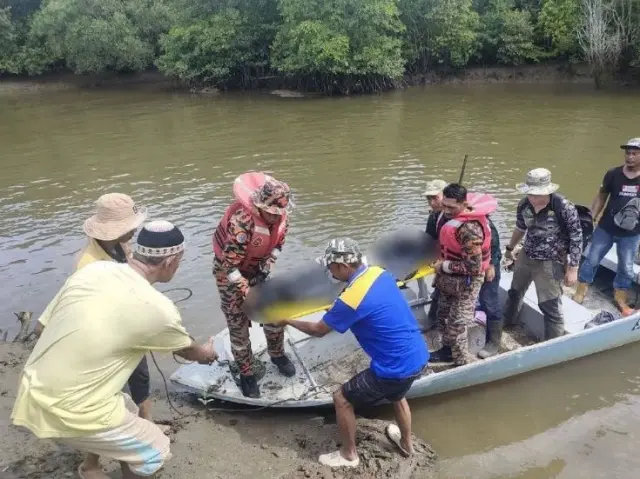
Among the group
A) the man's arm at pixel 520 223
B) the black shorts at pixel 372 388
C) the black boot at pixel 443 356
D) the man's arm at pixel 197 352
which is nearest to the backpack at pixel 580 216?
the man's arm at pixel 520 223

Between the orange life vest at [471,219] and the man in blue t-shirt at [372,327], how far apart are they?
122cm

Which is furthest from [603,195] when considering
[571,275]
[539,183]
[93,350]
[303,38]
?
[303,38]

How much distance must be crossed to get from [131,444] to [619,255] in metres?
5.72

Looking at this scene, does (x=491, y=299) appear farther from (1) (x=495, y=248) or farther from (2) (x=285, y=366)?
(2) (x=285, y=366)

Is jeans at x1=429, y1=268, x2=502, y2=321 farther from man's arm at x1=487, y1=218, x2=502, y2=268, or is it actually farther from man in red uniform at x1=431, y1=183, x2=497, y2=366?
man in red uniform at x1=431, y1=183, x2=497, y2=366

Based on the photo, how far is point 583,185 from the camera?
12.0 meters

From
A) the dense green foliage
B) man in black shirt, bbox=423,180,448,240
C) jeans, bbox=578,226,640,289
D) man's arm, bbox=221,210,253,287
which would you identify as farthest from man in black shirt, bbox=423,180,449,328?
the dense green foliage

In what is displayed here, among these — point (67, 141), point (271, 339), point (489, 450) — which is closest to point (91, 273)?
point (271, 339)

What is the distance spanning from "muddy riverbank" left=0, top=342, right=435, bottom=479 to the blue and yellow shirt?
0.96 m

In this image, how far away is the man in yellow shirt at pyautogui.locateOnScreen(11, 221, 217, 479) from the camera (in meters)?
2.92

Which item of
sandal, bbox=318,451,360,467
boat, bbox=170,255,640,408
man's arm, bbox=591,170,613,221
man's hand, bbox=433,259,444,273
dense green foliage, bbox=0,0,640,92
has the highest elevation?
dense green foliage, bbox=0,0,640,92

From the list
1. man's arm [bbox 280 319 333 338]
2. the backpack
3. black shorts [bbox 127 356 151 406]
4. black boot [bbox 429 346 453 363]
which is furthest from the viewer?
black boot [bbox 429 346 453 363]

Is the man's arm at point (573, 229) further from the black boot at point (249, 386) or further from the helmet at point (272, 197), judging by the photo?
the black boot at point (249, 386)

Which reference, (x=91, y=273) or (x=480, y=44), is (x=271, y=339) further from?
(x=480, y=44)
